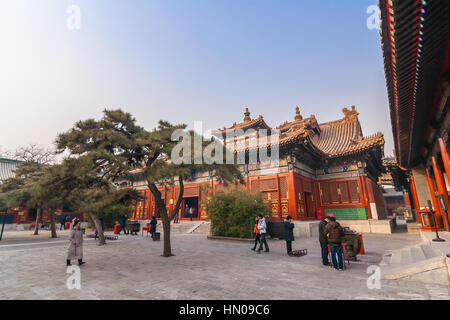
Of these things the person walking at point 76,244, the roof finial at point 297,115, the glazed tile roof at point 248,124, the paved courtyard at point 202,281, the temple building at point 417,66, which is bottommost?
the paved courtyard at point 202,281

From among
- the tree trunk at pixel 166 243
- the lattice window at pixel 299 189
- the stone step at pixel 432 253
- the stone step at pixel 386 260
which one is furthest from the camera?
the lattice window at pixel 299 189

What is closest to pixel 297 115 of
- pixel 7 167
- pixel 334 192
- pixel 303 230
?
pixel 334 192

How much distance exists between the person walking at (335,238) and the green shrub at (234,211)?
19.9 ft

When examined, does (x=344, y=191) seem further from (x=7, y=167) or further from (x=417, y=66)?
→ (x=7, y=167)

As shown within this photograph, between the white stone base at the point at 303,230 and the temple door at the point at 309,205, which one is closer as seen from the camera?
the white stone base at the point at 303,230

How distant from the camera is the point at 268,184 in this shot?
15.6m

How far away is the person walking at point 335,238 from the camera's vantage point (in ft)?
17.9

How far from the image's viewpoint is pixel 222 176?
7793 millimetres

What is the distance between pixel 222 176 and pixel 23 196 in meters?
13.3

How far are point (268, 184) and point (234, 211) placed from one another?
4.72 meters

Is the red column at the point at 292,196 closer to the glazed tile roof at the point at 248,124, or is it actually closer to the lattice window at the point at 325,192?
the lattice window at the point at 325,192

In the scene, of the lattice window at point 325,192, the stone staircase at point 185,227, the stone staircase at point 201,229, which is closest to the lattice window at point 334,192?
the lattice window at point 325,192

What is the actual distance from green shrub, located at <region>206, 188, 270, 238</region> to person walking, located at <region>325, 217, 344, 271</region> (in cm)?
605
